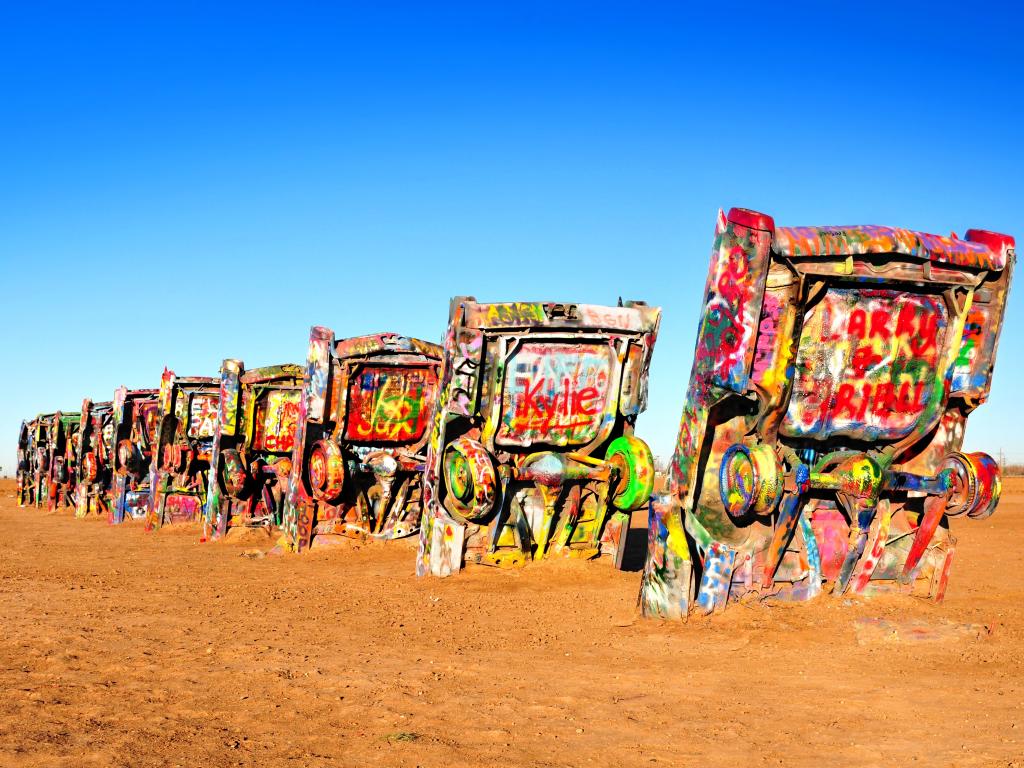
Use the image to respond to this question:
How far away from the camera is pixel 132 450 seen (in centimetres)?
2080

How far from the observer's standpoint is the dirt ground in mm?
4656

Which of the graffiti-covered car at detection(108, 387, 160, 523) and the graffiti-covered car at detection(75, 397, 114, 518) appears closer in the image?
the graffiti-covered car at detection(108, 387, 160, 523)

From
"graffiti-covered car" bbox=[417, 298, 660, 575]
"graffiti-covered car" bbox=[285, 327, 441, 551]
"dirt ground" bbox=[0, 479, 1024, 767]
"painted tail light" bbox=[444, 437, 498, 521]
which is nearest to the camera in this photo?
"dirt ground" bbox=[0, 479, 1024, 767]

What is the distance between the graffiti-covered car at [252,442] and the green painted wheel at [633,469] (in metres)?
7.03

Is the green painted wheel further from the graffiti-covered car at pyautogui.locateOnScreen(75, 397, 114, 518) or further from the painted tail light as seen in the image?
the graffiti-covered car at pyautogui.locateOnScreen(75, 397, 114, 518)

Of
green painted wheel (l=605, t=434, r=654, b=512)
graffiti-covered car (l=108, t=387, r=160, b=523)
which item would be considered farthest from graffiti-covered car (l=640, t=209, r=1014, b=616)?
graffiti-covered car (l=108, t=387, r=160, b=523)

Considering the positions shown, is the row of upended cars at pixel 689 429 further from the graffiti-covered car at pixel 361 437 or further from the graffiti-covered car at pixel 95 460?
the graffiti-covered car at pixel 95 460

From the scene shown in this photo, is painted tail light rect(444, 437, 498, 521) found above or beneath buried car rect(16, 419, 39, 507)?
above

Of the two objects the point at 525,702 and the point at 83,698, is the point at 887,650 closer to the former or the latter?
the point at 525,702

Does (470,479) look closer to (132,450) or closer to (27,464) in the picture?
(132,450)

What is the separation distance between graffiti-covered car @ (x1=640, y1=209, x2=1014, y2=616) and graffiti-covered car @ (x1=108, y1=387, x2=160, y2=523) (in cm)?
1519

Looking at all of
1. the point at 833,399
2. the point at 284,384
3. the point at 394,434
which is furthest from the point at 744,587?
the point at 284,384

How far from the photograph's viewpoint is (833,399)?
7.50 meters

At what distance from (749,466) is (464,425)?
4234 millimetres
